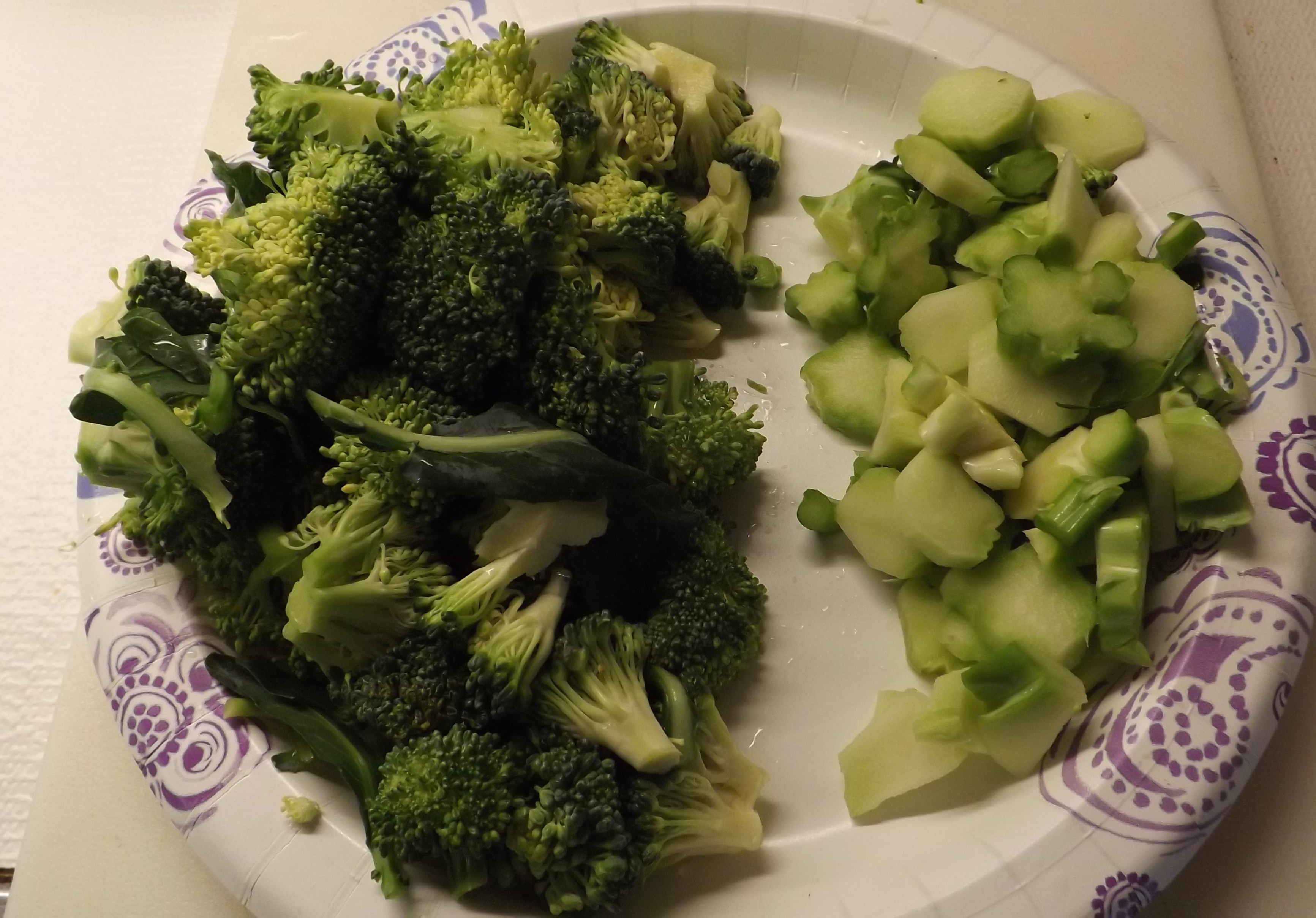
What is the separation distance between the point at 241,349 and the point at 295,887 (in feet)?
2.33

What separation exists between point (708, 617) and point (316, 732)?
567 mm

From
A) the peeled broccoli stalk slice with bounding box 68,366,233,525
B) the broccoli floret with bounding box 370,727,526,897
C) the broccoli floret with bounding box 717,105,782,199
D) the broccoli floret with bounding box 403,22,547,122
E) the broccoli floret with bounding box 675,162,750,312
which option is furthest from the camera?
the broccoli floret with bounding box 717,105,782,199

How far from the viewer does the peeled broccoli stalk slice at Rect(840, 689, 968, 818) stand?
1.24m

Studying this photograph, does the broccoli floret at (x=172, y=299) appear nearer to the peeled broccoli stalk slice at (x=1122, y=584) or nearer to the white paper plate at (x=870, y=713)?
the white paper plate at (x=870, y=713)

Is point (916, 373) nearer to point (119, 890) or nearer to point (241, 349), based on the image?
point (241, 349)

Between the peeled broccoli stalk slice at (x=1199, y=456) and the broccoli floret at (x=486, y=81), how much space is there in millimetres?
1138

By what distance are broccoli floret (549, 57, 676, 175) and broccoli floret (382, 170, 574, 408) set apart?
33 cm

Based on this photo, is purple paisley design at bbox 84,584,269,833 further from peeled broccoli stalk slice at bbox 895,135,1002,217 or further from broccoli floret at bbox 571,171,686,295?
peeled broccoli stalk slice at bbox 895,135,1002,217

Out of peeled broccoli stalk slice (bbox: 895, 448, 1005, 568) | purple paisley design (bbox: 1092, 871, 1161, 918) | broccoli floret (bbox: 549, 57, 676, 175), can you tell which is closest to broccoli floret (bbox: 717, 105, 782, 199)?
broccoli floret (bbox: 549, 57, 676, 175)

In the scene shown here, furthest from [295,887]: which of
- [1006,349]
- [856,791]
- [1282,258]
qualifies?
[1282,258]

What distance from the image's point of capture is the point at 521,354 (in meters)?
1.29

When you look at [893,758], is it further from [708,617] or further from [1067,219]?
[1067,219]

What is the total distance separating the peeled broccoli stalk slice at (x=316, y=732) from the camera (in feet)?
3.63

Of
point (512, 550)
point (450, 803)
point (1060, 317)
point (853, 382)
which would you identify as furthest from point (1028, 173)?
point (450, 803)
